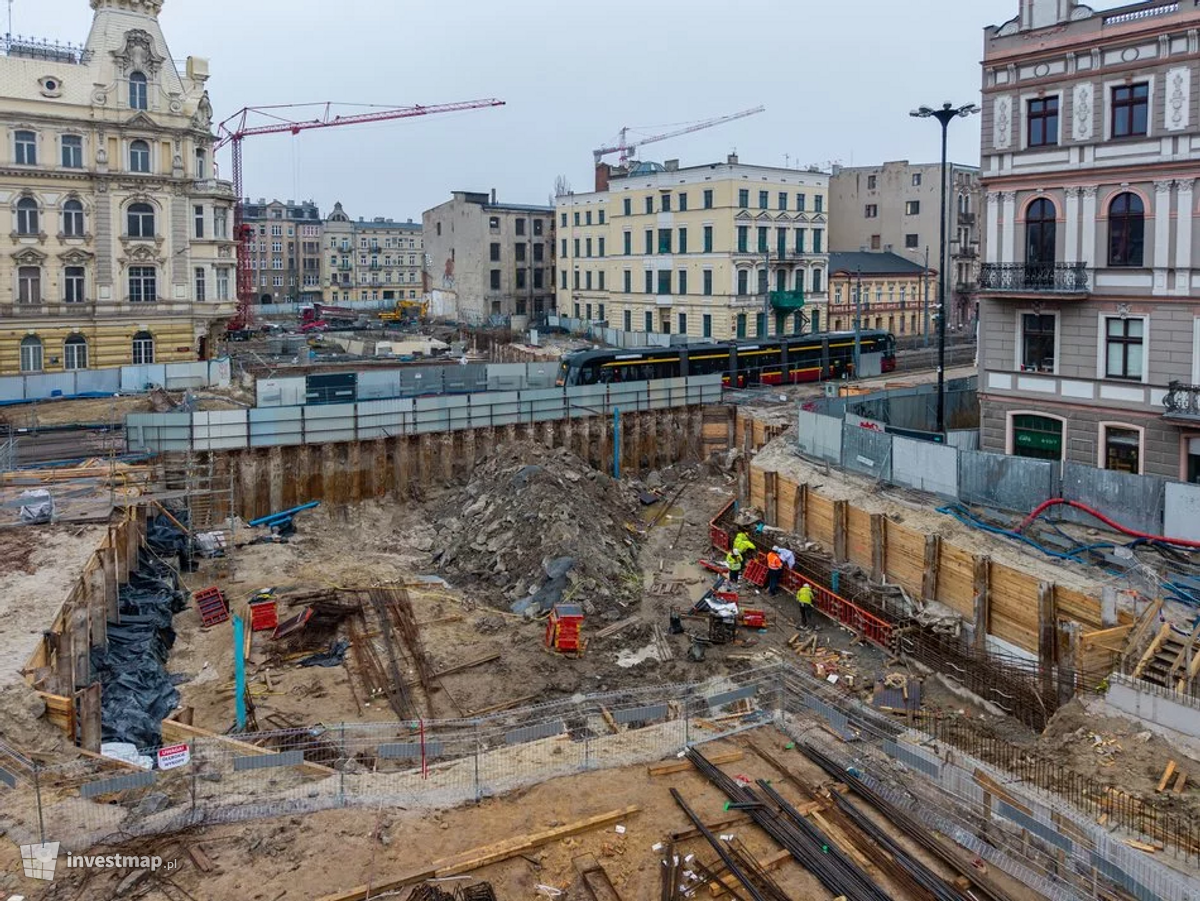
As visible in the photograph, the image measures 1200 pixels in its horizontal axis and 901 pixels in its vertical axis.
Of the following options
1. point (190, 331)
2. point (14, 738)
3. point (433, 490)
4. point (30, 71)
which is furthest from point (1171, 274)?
point (30, 71)

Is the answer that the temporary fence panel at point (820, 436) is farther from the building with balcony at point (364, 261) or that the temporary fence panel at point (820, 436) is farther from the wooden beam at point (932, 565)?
the building with balcony at point (364, 261)

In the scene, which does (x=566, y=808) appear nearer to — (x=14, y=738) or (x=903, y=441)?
(x=14, y=738)

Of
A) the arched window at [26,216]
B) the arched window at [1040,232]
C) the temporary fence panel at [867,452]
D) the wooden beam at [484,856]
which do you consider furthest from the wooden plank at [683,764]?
the arched window at [26,216]

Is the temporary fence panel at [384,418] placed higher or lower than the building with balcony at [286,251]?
lower

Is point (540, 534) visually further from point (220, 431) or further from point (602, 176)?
point (602, 176)

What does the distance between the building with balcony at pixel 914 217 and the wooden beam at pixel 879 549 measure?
50772mm

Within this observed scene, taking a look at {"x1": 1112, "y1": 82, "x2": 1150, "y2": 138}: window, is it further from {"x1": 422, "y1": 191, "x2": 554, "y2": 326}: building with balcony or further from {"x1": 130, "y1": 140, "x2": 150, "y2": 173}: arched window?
{"x1": 422, "y1": 191, "x2": 554, "y2": 326}: building with balcony

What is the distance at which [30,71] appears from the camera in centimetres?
4509

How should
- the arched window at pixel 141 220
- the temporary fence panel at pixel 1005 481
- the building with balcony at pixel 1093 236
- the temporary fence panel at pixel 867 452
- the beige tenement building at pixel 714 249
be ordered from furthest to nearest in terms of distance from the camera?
the beige tenement building at pixel 714 249 < the arched window at pixel 141 220 < the temporary fence panel at pixel 867 452 < the building with balcony at pixel 1093 236 < the temporary fence panel at pixel 1005 481

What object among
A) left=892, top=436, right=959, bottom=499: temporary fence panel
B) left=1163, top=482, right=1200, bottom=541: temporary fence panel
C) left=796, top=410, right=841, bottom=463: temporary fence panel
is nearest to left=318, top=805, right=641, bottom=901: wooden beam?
left=1163, top=482, right=1200, bottom=541: temporary fence panel

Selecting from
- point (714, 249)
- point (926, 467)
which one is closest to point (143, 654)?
point (926, 467)

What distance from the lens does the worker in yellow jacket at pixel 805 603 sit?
2417cm

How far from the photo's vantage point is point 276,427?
33.6 metres

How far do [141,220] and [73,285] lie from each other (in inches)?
172
